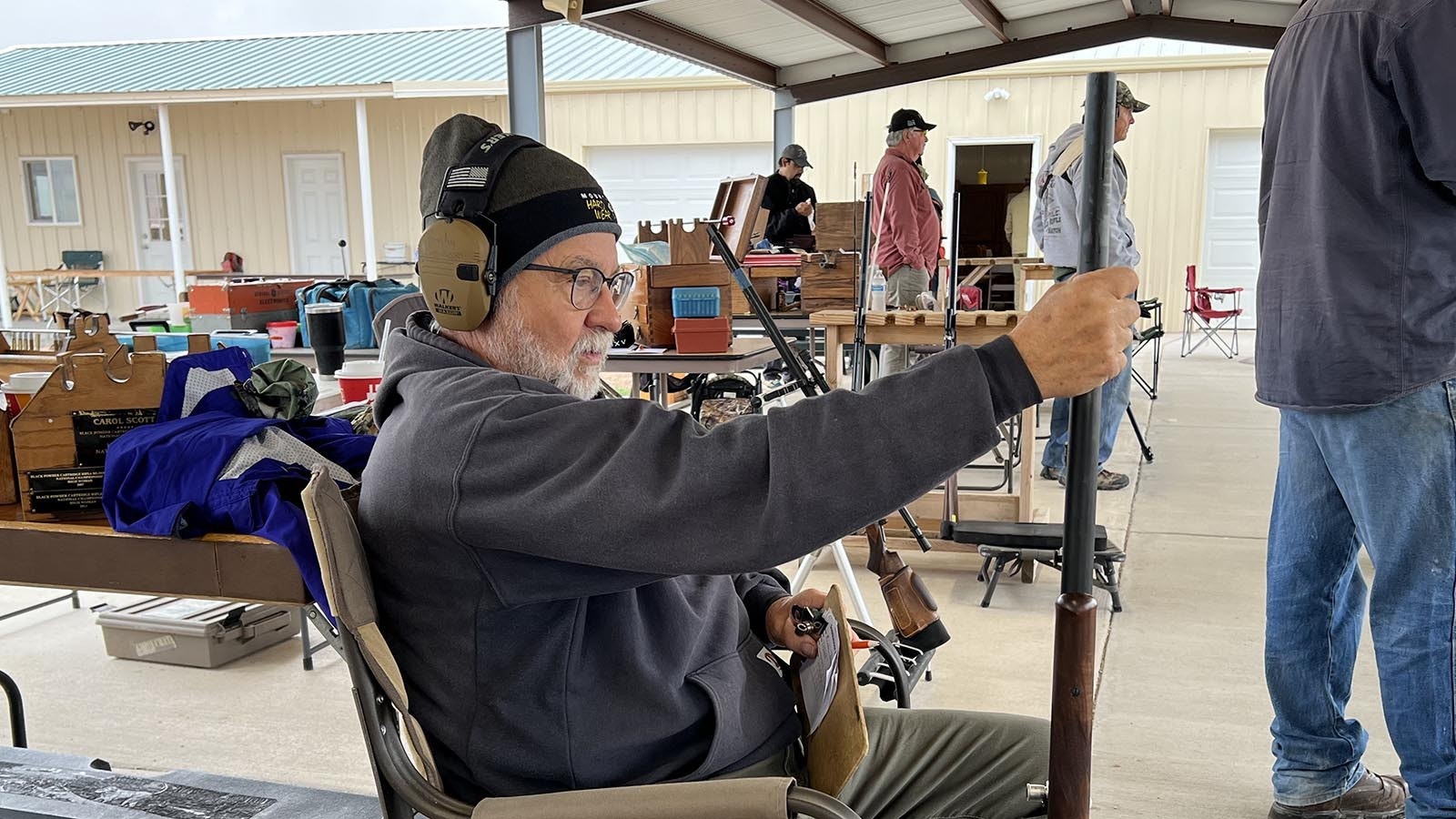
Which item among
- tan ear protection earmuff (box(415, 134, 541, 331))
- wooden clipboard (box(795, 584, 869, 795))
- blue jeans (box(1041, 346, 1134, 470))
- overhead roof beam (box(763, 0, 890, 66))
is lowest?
blue jeans (box(1041, 346, 1134, 470))

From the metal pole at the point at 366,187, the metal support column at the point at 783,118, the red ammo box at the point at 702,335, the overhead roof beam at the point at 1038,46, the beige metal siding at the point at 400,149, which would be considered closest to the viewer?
the red ammo box at the point at 702,335

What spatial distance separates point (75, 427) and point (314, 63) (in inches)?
665

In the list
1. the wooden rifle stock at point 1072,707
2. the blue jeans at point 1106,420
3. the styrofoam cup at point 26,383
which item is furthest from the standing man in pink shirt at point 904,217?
the wooden rifle stock at point 1072,707

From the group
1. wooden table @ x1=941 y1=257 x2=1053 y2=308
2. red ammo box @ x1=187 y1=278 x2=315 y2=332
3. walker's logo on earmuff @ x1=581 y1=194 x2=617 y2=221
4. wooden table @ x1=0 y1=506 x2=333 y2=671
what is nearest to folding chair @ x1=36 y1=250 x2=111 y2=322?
red ammo box @ x1=187 y1=278 x2=315 y2=332

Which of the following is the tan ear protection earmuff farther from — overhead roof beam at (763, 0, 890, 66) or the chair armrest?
overhead roof beam at (763, 0, 890, 66)

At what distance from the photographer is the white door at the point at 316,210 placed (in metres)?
16.9

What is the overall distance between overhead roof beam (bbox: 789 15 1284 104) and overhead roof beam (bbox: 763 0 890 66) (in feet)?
0.87

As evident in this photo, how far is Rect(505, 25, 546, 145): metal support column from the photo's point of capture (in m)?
5.50

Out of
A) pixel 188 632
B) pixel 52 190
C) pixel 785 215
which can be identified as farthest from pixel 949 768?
pixel 52 190

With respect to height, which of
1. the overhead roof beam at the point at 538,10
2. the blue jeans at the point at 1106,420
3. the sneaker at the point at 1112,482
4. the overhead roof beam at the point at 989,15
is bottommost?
the sneaker at the point at 1112,482

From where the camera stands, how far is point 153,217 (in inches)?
679

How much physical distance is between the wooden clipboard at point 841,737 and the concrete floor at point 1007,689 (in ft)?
4.66

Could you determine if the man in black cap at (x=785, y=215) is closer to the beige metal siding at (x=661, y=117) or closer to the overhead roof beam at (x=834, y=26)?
the overhead roof beam at (x=834, y=26)

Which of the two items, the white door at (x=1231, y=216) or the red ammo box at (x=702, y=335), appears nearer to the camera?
the red ammo box at (x=702, y=335)
